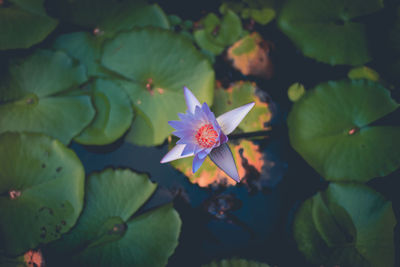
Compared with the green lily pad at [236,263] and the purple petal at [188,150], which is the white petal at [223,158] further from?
the green lily pad at [236,263]

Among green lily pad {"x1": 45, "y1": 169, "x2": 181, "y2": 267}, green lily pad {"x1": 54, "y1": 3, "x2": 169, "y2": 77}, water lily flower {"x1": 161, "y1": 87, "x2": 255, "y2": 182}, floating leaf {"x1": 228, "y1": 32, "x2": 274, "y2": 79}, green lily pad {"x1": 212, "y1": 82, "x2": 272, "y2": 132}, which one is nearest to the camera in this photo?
water lily flower {"x1": 161, "y1": 87, "x2": 255, "y2": 182}

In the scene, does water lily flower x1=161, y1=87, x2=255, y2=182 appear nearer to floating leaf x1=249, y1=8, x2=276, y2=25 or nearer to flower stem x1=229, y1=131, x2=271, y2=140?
flower stem x1=229, y1=131, x2=271, y2=140

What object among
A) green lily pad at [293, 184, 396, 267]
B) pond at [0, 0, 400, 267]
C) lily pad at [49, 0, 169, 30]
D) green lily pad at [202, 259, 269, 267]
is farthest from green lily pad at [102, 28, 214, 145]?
green lily pad at [293, 184, 396, 267]

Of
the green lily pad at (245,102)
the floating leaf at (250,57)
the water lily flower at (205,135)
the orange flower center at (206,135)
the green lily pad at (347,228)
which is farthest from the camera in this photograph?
the floating leaf at (250,57)

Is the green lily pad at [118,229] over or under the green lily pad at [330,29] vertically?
under

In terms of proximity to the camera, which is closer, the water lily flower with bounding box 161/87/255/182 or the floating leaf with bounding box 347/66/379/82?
the water lily flower with bounding box 161/87/255/182

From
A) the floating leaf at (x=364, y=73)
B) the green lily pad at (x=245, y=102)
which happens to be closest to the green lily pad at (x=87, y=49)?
the green lily pad at (x=245, y=102)
